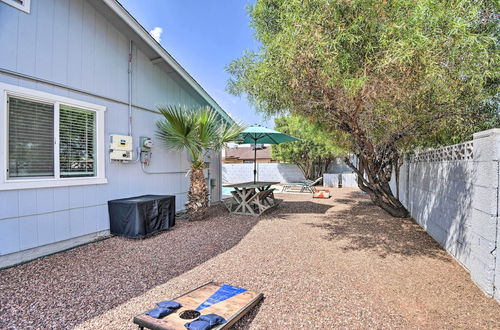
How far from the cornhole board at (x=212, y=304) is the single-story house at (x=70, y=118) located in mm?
2971

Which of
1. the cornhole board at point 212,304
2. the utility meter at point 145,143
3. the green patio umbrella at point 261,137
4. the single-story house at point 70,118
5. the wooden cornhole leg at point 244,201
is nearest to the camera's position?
the cornhole board at point 212,304

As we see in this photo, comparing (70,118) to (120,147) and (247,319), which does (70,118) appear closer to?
(120,147)

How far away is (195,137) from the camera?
628 cm

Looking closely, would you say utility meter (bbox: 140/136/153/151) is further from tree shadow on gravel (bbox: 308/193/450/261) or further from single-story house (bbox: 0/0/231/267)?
tree shadow on gravel (bbox: 308/193/450/261)

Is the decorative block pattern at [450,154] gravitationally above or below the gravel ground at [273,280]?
above

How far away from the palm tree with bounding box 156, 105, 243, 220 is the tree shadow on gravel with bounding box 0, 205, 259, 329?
3.99 ft

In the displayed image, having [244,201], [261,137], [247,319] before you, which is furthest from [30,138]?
[261,137]

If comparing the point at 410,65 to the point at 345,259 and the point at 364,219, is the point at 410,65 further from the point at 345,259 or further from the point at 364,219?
the point at 364,219

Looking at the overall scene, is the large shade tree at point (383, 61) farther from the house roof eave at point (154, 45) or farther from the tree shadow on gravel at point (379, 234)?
the tree shadow on gravel at point (379, 234)

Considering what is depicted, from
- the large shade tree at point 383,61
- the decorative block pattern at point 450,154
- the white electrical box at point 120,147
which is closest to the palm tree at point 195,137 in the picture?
the white electrical box at point 120,147

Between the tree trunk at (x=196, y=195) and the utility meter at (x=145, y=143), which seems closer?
the utility meter at (x=145, y=143)

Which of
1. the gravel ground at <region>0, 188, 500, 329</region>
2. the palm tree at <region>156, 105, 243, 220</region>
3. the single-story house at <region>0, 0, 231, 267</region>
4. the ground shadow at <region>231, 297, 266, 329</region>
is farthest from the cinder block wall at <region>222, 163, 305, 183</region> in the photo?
the ground shadow at <region>231, 297, 266, 329</region>

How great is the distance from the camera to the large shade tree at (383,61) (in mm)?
3143

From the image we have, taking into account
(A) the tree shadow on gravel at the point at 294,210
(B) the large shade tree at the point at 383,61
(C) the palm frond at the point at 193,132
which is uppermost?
(B) the large shade tree at the point at 383,61
